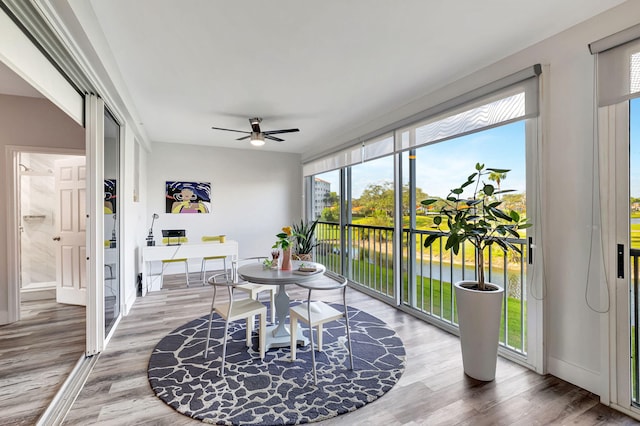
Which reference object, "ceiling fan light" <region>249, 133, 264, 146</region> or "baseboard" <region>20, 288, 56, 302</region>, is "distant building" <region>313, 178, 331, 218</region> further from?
"baseboard" <region>20, 288, 56, 302</region>

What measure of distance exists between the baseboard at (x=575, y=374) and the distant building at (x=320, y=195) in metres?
4.07

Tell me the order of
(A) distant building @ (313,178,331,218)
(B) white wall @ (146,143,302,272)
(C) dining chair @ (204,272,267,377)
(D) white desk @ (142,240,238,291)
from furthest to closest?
(A) distant building @ (313,178,331,218), (B) white wall @ (146,143,302,272), (D) white desk @ (142,240,238,291), (C) dining chair @ (204,272,267,377)

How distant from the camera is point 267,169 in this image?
6223mm

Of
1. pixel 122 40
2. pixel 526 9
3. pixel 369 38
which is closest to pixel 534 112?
pixel 526 9

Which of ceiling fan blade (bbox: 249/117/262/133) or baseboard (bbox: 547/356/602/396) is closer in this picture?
baseboard (bbox: 547/356/602/396)

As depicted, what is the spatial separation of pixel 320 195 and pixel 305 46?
152 inches

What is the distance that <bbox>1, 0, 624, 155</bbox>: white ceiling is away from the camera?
184 centimetres

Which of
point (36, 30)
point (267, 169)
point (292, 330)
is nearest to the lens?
point (36, 30)

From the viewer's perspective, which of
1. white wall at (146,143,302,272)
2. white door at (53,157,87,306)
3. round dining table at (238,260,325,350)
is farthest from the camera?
white wall at (146,143,302,272)

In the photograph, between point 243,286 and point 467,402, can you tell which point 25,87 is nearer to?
point 243,286

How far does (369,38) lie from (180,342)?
3.04 m

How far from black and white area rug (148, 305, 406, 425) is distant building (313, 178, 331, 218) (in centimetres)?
324

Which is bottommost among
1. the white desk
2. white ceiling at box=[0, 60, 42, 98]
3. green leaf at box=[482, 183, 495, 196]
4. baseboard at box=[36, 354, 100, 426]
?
baseboard at box=[36, 354, 100, 426]

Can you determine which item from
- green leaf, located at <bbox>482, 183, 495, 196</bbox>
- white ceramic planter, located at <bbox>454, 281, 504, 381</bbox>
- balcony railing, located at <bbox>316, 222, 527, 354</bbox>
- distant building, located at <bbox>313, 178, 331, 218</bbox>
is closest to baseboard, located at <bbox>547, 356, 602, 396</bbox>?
balcony railing, located at <bbox>316, 222, 527, 354</bbox>
